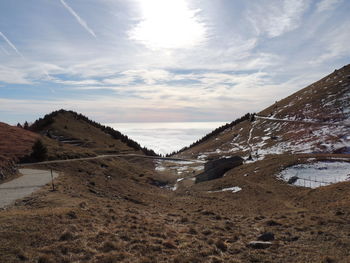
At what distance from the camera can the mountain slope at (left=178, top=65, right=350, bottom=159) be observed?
76125 millimetres

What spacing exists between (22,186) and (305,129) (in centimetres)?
9002

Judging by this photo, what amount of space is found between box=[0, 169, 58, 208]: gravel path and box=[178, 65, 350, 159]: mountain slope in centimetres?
5624

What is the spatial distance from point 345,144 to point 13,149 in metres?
77.1

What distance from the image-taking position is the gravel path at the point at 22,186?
22.7 meters

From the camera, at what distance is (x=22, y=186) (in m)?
27.9

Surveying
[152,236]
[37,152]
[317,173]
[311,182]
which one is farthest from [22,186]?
[317,173]

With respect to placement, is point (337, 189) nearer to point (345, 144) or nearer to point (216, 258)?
point (216, 258)

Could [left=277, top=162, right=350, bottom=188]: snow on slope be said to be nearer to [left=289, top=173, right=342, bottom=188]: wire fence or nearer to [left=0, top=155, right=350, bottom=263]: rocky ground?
[left=289, top=173, right=342, bottom=188]: wire fence

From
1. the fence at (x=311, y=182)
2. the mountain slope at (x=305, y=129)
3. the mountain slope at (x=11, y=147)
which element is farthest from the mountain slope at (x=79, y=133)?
the fence at (x=311, y=182)

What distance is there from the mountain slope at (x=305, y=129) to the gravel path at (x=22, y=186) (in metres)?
56.2

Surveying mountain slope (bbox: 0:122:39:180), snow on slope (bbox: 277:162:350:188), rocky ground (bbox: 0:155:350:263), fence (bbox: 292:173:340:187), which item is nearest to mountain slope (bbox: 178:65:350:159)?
snow on slope (bbox: 277:162:350:188)

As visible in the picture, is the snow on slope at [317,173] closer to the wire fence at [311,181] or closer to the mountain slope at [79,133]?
the wire fence at [311,181]

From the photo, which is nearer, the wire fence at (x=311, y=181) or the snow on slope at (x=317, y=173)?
the wire fence at (x=311, y=181)

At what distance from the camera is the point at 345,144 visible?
226 ft
